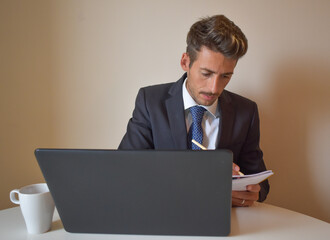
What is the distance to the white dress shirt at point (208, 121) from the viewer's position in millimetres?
1381

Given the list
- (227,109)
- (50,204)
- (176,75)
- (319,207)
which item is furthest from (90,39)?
(319,207)

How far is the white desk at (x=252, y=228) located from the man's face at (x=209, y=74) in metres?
0.50

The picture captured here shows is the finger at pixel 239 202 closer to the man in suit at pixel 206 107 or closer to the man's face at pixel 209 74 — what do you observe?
the man in suit at pixel 206 107

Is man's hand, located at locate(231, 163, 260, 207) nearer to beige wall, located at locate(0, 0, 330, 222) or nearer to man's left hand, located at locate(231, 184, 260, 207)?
man's left hand, located at locate(231, 184, 260, 207)

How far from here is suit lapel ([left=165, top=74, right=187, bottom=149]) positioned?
1326mm

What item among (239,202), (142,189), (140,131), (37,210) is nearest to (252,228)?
(239,202)

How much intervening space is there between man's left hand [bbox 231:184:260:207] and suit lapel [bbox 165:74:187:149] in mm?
367

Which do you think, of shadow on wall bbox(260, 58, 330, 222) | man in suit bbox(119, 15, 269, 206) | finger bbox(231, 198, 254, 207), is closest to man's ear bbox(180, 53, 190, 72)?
man in suit bbox(119, 15, 269, 206)

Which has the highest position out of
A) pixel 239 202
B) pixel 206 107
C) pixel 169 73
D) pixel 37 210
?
pixel 169 73

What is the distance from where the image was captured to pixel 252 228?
834mm

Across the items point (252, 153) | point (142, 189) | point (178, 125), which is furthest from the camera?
point (252, 153)

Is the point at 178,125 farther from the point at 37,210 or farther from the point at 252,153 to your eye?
the point at 37,210

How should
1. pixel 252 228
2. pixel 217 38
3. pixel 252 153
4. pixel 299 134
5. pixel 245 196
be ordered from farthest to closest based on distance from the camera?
pixel 299 134 → pixel 252 153 → pixel 217 38 → pixel 245 196 → pixel 252 228

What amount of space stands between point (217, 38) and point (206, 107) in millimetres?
318
